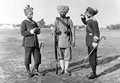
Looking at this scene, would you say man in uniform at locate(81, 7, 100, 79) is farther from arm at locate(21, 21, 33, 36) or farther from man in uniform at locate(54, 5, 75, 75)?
arm at locate(21, 21, 33, 36)

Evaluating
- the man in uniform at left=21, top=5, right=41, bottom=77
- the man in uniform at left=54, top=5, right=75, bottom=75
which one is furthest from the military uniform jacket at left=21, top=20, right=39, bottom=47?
the man in uniform at left=54, top=5, right=75, bottom=75

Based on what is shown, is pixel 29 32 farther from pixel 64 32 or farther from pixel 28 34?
pixel 64 32

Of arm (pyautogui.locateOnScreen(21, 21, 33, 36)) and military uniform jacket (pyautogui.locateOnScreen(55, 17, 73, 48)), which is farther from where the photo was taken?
military uniform jacket (pyautogui.locateOnScreen(55, 17, 73, 48))

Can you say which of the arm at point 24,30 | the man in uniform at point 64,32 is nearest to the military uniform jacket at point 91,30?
the man in uniform at point 64,32

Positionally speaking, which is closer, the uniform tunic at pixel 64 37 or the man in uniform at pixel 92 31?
the man in uniform at pixel 92 31

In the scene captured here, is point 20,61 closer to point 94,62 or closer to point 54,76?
point 54,76

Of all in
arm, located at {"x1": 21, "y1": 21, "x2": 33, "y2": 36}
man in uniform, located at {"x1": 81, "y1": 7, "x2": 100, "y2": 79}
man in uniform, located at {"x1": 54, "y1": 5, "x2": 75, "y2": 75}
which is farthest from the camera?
man in uniform, located at {"x1": 54, "y1": 5, "x2": 75, "y2": 75}

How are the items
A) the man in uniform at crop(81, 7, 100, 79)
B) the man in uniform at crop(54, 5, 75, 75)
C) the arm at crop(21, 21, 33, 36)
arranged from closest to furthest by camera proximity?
the man in uniform at crop(81, 7, 100, 79) < the arm at crop(21, 21, 33, 36) < the man in uniform at crop(54, 5, 75, 75)

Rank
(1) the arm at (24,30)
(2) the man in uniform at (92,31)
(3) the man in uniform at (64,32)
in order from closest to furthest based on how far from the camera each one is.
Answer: (2) the man in uniform at (92,31), (1) the arm at (24,30), (3) the man in uniform at (64,32)

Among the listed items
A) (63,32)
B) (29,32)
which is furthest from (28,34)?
(63,32)

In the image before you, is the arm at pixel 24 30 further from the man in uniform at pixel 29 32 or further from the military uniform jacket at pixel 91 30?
the military uniform jacket at pixel 91 30

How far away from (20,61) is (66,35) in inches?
122

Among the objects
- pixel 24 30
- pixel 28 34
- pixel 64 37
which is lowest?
pixel 64 37

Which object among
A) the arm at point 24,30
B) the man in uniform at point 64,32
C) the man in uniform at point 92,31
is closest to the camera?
the man in uniform at point 92,31
